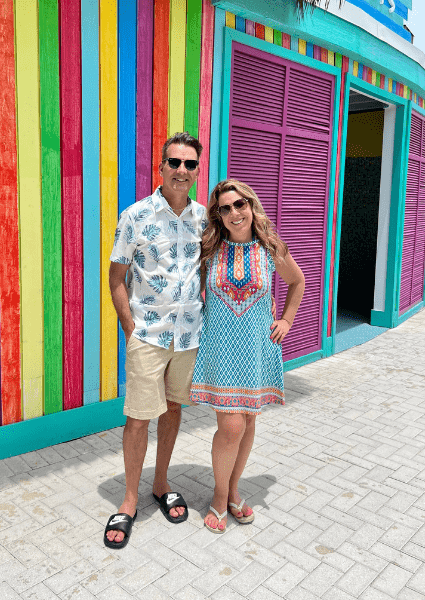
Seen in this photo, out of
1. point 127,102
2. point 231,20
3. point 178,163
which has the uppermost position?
point 231,20

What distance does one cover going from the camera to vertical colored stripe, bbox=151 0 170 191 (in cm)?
419

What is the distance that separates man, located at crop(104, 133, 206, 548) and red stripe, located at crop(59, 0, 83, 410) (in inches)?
46.4

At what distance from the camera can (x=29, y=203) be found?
3.60 metres

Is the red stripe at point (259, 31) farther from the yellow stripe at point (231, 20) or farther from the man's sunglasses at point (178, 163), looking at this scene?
the man's sunglasses at point (178, 163)

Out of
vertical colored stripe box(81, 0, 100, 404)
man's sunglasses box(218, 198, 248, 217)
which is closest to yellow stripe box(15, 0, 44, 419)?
vertical colored stripe box(81, 0, 100, 404)

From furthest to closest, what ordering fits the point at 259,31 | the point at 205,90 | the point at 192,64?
the point at 259,31
the point at 205,90
the point at 192,64

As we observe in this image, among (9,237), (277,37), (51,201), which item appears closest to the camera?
(9,237)

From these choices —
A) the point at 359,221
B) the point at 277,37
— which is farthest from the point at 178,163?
the point at 359,221

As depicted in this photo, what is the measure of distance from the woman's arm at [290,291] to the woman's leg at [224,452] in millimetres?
462

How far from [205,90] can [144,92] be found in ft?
2.23

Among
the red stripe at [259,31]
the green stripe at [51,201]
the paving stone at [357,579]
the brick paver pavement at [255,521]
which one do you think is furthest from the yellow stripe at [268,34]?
the paving stone at [357,579]

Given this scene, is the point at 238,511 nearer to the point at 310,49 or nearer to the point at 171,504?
the point at 171,504

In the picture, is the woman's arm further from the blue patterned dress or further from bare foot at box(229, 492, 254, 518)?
bare foot at box(229, 492, 254, 518)

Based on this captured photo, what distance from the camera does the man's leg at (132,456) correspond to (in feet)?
9.29
